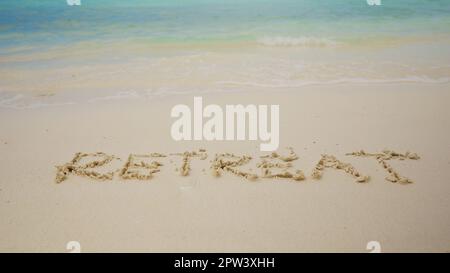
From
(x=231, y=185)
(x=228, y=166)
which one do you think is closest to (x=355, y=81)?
(x=228, y=166)

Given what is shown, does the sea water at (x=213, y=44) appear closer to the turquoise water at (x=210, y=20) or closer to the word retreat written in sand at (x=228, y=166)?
the turquoise water at (x=210, y=20)

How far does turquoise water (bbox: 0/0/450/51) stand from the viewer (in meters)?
7.71

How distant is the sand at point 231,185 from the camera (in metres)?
2.18

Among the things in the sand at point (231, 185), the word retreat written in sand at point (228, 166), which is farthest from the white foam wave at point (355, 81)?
the word retreat written in sand at point (228, 166)

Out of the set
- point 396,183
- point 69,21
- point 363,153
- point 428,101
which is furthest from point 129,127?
point 69,21

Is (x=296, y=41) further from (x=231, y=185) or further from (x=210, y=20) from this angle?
(x=231, y=185)

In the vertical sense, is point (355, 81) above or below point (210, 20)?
below

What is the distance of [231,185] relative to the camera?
270 cm

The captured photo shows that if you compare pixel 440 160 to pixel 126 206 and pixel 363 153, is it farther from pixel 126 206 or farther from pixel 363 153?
pixel 126 206

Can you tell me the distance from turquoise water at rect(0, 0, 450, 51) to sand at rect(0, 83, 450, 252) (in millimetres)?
3924

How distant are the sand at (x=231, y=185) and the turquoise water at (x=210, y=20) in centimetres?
392

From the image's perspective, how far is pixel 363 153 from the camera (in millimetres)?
3105

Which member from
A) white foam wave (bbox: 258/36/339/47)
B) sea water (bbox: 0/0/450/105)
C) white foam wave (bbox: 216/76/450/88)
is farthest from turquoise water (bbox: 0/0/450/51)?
white foam wave (bbox: 216/76/450/88)

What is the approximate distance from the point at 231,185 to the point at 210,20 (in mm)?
6935
